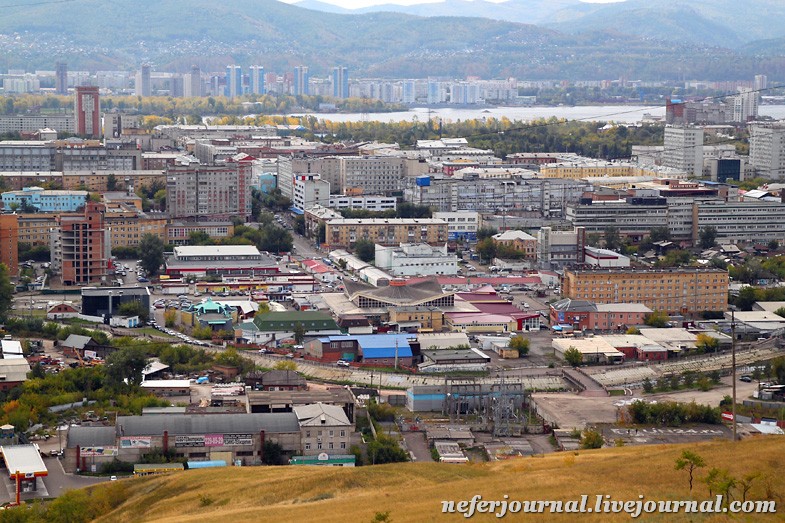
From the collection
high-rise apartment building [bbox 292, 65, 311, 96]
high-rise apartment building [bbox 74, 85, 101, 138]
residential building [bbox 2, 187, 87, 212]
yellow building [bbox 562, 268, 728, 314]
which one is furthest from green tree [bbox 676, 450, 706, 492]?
high-rise apartment building [bbox 292, 65, 311, 96]

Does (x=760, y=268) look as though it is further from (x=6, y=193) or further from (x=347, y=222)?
(x=6, y=193)

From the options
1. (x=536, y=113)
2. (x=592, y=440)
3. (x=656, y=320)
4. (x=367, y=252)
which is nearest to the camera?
(x=592, y=440)

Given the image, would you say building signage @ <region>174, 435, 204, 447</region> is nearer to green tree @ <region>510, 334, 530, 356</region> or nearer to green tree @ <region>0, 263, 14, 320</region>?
green tree @ <region>510, 334, 530, 356</region>

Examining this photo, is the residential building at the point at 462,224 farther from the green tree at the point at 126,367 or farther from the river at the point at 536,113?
the river at the point at 536,113

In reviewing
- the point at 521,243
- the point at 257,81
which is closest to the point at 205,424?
the point at 521,243

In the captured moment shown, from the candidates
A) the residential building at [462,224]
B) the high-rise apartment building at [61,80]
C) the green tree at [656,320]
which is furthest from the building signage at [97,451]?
the high-rise apartment building at [61,80]

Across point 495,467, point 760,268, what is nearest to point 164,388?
point 495,467

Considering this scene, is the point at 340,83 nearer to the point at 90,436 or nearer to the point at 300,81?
the point at 300,81
